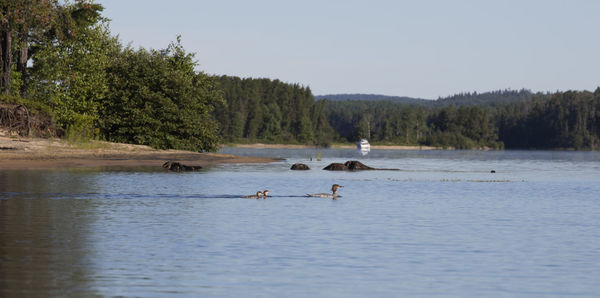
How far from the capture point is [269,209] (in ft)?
90.5

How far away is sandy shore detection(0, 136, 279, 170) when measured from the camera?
5389 cm

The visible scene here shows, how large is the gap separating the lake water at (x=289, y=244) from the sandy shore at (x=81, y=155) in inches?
770

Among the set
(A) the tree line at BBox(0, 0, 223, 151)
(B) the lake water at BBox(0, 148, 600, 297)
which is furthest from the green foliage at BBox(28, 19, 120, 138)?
(B) the lake water at BBox(0, 148, 600, 297)

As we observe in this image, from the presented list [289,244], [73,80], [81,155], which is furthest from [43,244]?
[73,80]

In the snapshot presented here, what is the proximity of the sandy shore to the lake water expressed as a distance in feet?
64.1

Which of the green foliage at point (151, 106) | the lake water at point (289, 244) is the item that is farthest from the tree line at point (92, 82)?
the lake water at point (289, 244)

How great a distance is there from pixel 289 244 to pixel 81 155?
1820 inches

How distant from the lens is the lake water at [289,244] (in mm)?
13109

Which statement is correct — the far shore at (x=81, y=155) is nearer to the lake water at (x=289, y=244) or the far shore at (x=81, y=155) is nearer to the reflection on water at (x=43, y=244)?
the lake water at (x=289, y=244)

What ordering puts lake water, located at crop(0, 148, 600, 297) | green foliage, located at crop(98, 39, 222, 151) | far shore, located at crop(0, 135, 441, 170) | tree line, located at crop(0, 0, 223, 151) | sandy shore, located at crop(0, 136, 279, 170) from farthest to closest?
green foliage, located at crop(98, 39, 222, 151) < tree line, located at crop(0, 0, 223, 151) < sandy shore, located at crop(0, 136, 279, 170) < far shore, located at crop(0, 135, 441, 170) < lake water, located at crop(0, 148, 600, 297)

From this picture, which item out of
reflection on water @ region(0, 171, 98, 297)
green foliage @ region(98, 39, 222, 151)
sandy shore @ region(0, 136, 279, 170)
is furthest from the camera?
green foliage @ region(98, 39, 222, 151)

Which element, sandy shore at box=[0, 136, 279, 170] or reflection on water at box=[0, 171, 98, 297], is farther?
sandy shore at box=[0, 136, 279, 170]

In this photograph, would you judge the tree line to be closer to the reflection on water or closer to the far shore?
the far shore

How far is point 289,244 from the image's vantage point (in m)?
18.3
